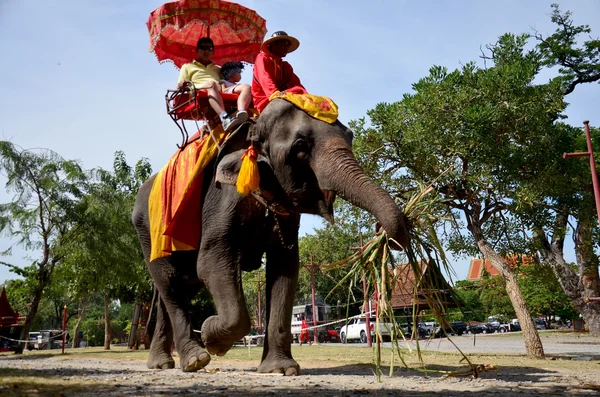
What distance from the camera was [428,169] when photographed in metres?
14.7

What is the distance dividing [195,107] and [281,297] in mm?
2559

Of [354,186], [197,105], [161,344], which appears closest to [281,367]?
[161,344]

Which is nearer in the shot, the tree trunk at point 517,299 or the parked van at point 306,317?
the tree trunk at point 517,299

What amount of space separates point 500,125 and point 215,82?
892cm

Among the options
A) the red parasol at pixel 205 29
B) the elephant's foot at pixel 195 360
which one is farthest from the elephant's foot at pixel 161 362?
the red parasol at pixel 205 29

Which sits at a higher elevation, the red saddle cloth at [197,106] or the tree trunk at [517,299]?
the red saddle cloth at [197,106]

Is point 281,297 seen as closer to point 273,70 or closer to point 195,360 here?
point 195,360

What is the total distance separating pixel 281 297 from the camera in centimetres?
694

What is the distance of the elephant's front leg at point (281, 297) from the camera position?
22.4ft

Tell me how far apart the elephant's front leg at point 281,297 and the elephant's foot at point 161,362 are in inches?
72.8

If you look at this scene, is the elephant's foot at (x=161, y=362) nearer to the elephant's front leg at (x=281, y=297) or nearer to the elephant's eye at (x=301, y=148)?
the elephant's front leg at (x=281, y=297)

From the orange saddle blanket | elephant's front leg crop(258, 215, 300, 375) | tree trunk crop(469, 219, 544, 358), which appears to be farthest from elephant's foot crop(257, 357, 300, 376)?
tree trunk crop(469, 219, 544, 358)

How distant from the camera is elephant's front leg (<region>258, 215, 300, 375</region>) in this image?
6.82 meters

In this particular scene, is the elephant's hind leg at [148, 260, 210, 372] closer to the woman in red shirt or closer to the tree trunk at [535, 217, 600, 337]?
the woman in red shirt
